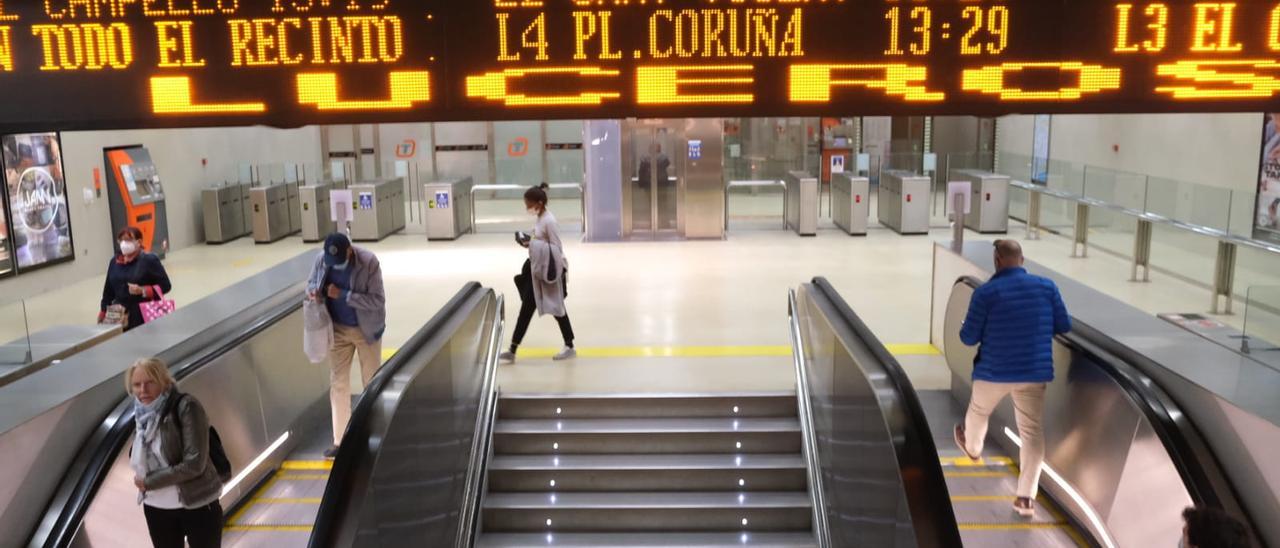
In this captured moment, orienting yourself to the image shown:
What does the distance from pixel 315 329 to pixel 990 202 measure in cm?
1362

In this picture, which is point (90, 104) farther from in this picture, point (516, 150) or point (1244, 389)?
point (516, 150)

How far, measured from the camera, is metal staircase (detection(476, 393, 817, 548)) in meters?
6.29

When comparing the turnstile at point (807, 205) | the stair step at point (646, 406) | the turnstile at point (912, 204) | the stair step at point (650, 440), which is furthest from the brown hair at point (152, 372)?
the turnstile at point (912, 204)

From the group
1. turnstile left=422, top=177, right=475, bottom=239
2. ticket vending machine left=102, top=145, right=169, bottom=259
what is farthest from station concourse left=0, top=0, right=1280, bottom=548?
turnstile left=422, top=177, right=475, bottom=239

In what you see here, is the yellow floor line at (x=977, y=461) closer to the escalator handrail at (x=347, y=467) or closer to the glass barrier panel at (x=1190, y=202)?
the escalator handrail at (x=347, y=467)

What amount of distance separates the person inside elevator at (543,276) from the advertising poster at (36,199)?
7.61 metres

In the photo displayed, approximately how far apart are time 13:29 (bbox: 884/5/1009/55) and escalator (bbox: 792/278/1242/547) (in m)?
1.35

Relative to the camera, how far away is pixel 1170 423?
15.2 ft

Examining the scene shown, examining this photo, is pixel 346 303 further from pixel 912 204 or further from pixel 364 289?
pixel 912 204

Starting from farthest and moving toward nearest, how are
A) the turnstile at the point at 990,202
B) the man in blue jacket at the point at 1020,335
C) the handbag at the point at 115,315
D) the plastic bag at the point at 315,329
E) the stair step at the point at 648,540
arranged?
the turnstile at the point at 990,202 → the handbag at the point at 115,315 → the plastic bag at the point at 315,329 → the stair step at the point at 648,540 → the man in blue jacket at the point at 1020,335

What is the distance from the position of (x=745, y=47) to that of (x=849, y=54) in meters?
0.43

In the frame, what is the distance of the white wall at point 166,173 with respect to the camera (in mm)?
13969

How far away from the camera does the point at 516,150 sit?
24.9m

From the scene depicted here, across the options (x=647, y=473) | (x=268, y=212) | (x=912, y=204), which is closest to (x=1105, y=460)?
(x=647, y=473)
